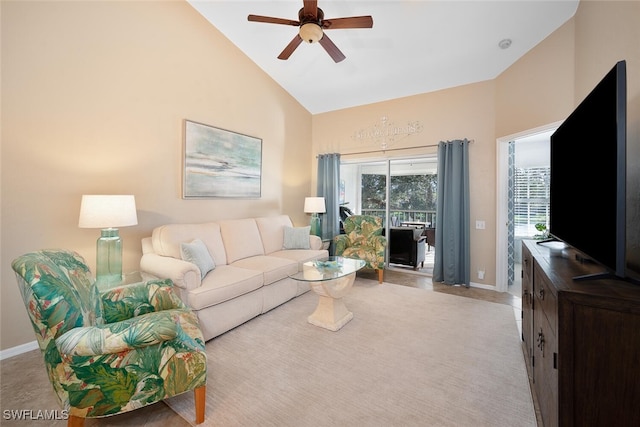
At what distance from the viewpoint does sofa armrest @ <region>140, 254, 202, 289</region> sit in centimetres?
224

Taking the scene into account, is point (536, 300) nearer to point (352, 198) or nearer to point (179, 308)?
point (179, 308)

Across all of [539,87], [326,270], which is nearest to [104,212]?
[326,270]

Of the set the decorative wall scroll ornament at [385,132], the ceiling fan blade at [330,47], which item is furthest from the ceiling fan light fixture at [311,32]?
the decorative wall scroll ornament at [385,132]

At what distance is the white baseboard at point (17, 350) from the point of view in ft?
6.92

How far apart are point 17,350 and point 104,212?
1304mm

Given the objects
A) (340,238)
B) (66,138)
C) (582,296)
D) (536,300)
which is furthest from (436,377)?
(66,138)

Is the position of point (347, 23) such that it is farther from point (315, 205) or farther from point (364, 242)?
point (364, 242)

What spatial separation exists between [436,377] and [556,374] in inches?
36.3

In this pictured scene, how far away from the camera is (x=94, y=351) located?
1176 mm

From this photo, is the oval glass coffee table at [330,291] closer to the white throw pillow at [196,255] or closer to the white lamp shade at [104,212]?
the white throw pillow at [196,255]

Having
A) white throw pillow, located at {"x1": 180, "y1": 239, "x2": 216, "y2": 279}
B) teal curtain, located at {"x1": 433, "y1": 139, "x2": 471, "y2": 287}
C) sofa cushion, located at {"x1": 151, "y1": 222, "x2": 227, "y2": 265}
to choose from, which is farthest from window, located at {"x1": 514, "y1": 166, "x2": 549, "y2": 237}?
white throw pillow, located at {"x1": 180, "y1": 239, "x2": 216, "y2": 279}

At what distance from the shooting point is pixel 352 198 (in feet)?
17.5

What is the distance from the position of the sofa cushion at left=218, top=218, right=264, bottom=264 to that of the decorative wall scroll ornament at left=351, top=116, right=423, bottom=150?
8.35 ft

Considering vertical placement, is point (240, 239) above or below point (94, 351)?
above
